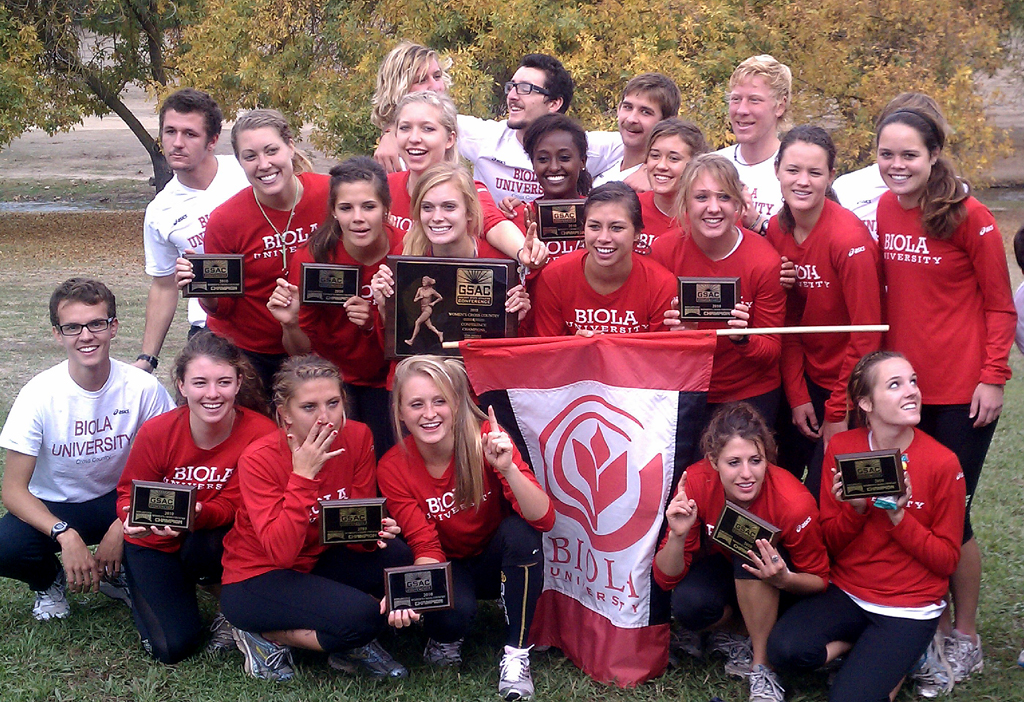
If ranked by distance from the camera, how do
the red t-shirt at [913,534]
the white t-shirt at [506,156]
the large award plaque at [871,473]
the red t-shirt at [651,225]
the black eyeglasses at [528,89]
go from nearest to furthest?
the large award plaque at [871,473] → the red t-shirt at [913,534] → the red t-shirt at [651,225] → the white t-shirt at [506,156] → the black eyeglasses at [528,89]

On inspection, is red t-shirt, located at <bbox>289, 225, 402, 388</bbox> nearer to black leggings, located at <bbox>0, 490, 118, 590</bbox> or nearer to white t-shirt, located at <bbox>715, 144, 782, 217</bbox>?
black leggings, located at <bbox>0, 490, 118, 590</bbox>

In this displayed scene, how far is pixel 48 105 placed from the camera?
24.6 metres

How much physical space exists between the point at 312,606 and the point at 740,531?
71.2 inches

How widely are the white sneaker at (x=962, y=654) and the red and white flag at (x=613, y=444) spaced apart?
1250 millimetres

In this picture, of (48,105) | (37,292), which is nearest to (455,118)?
(37,292)

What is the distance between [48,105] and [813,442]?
23.1 meters

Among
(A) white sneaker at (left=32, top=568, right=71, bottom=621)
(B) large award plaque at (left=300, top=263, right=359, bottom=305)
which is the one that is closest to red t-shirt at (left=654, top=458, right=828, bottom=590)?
(B) large award plaque at (left=300, top=263, right=359, bottom=305)

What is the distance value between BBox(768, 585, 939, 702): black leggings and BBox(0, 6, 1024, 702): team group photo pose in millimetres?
15

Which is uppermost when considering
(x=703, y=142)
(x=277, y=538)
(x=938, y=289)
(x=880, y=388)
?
(x=703, y=142)

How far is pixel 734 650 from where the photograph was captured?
195 inches

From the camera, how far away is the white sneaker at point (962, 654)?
4.90 m

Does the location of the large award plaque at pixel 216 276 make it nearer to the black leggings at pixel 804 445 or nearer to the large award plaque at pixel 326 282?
the large award plaque at pixel 326 282

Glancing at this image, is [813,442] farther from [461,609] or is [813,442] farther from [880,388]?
[461,609]

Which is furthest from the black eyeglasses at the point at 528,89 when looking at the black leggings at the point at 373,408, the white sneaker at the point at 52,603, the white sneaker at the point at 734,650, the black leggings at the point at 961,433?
the white sneaker at the point at 52,603
